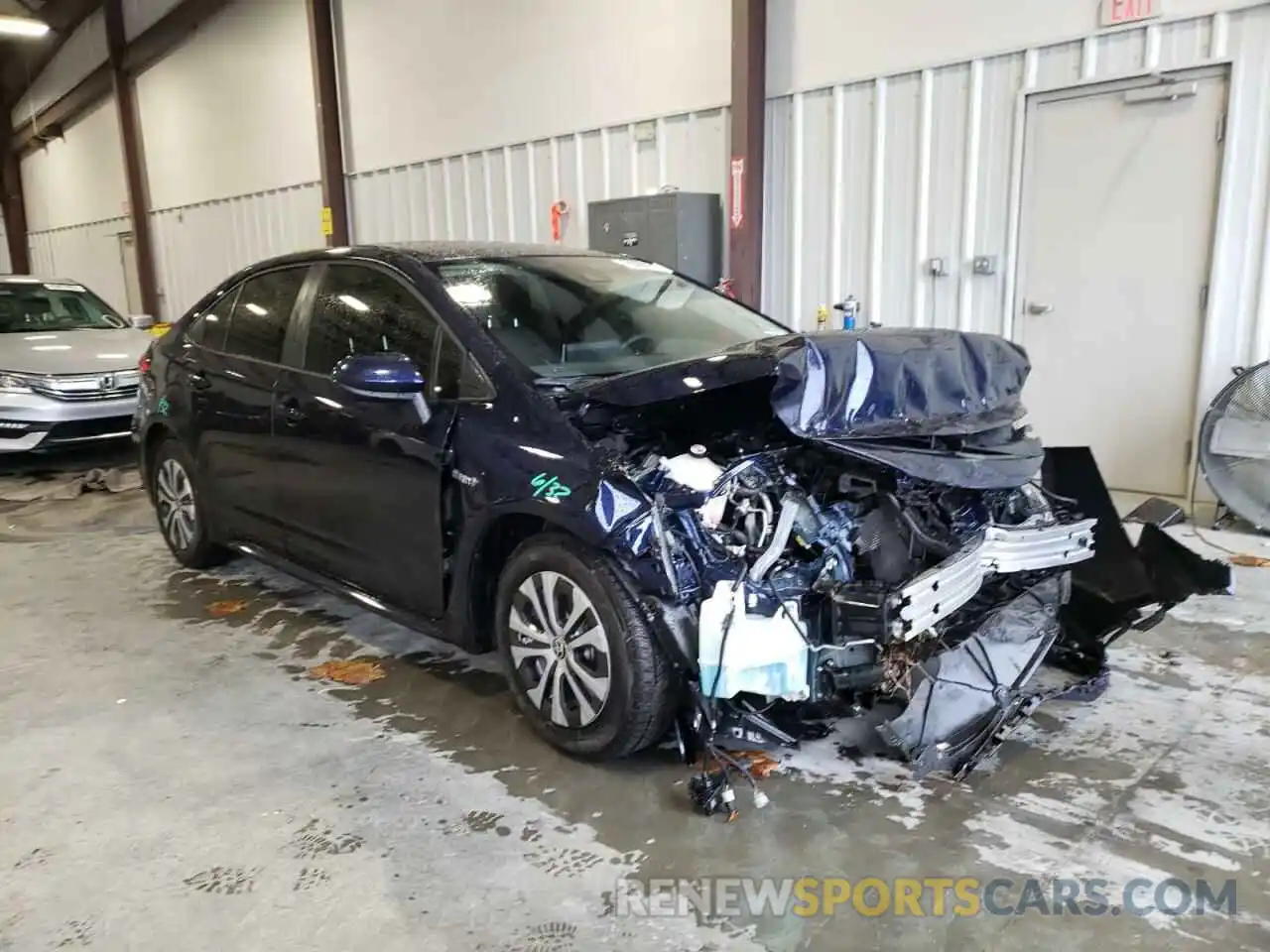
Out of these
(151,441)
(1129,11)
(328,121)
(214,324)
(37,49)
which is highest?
(37,49)

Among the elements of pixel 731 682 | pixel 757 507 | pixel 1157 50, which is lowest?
pixel 731 682

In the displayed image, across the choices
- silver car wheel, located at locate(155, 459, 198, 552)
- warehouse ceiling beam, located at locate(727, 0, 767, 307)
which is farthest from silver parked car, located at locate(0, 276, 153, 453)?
warehouse ceiling beam, located at locate(727, 0, 767, 307)

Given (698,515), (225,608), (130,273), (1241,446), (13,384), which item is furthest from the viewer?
(130,273)

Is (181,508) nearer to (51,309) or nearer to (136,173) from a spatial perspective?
(51,309)

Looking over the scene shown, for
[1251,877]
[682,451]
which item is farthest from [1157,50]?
[1251,877]

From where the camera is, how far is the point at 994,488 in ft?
8.08

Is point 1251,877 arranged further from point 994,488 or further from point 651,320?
point 651,320

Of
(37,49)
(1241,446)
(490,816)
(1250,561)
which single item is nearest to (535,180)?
(1241,446)

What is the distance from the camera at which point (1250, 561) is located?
169 inches

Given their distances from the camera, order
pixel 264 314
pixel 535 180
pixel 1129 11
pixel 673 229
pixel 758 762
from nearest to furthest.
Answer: pixel 758 762
pixel 264 314
pixel 1129 11
pixel 673 229
pixel 535 180

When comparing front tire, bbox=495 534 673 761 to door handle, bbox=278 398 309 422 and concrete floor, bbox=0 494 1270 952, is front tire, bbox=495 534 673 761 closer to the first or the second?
concrete floor, bbox=0 494 1270 952

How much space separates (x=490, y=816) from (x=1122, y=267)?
466 cm

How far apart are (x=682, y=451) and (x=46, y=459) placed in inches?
276

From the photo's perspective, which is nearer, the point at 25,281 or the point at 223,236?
the point at 25,281
